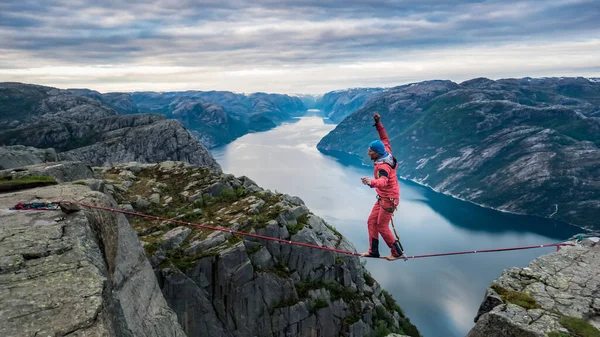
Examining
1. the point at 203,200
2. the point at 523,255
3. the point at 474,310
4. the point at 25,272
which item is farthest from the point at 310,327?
the point at 523,255

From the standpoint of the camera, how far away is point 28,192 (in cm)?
1482

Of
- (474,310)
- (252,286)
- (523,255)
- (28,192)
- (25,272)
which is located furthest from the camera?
(523,255)

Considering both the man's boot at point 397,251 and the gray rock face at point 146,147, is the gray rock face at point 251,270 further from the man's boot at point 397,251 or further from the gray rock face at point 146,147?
the gray rock face at point 146,147

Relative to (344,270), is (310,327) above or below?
below

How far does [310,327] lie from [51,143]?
18374 centimetres

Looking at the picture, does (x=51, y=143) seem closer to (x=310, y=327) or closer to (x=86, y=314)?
(x=310, y=327)

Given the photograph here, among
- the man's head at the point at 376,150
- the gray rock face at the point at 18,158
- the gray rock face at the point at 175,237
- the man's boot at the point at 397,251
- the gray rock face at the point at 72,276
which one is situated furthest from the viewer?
the gray rock face at the point at 18,158

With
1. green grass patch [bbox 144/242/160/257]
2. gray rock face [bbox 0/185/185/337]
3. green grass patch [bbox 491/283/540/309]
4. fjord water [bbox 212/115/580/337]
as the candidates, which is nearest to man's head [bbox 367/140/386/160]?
green grass patch [bbox 491/283/540/309]

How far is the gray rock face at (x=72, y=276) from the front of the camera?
23.4 ft

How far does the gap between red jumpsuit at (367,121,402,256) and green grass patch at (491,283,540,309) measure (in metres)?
4.01

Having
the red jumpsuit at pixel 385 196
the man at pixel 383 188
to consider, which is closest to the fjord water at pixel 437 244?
the red jumpsuit at pixel 385 196

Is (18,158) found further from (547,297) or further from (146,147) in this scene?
(146,147)

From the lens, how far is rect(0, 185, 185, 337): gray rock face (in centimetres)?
714

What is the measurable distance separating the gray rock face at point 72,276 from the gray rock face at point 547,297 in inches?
470
